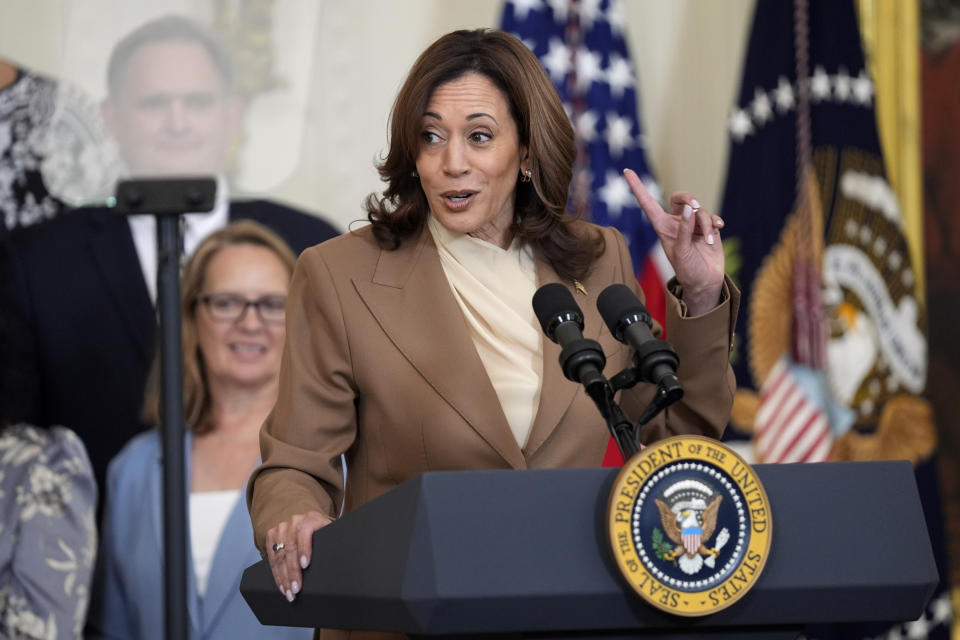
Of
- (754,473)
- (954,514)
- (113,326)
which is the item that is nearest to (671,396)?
(754,473)

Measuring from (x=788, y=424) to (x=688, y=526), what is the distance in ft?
10.00

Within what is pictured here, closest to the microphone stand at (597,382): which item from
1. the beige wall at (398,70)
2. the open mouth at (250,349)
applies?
the open mouth at (250,349)

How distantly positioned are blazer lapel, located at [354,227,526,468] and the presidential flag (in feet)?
8.40

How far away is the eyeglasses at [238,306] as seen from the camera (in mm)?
3713

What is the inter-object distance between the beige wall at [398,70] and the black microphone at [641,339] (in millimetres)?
2450

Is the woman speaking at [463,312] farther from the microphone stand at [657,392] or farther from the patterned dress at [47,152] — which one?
the patterned dress at [47,152]

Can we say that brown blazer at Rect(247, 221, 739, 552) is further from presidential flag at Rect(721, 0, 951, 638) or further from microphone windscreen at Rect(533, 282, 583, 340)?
presidential flag at Rect(721, 0, 951, 638)

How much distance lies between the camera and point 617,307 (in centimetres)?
152

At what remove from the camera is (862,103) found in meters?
4.42

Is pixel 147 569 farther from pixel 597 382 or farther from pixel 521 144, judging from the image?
pixel 597 382

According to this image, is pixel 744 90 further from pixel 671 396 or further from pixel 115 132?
pixel 671 396

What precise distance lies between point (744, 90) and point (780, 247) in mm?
562

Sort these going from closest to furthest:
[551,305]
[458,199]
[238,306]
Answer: [551,305] < [458,199] < [238,306]

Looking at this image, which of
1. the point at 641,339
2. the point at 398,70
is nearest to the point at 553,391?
the point at 641,339
